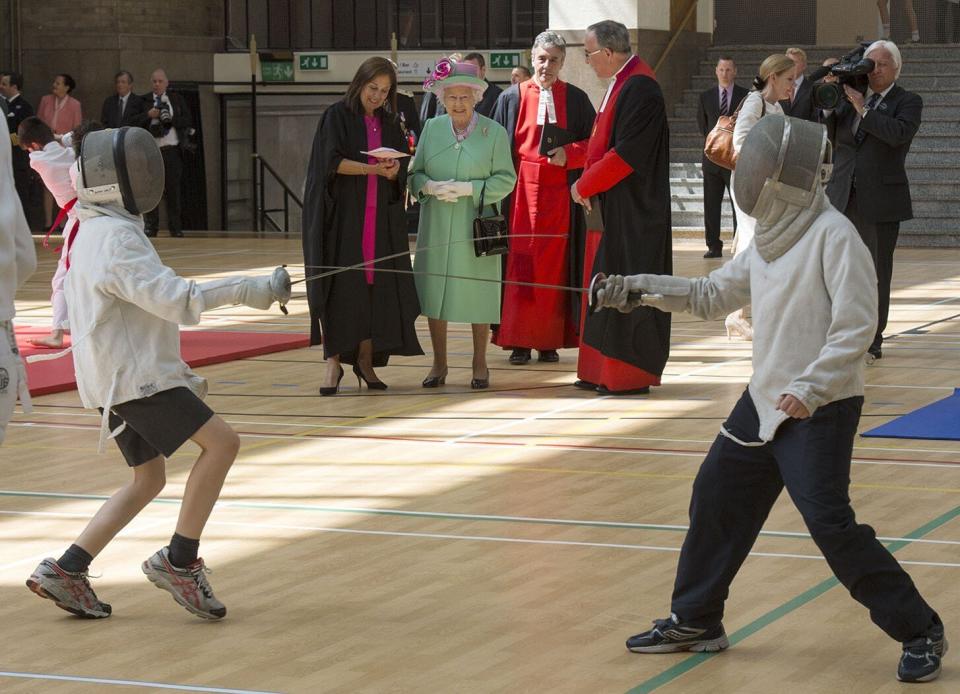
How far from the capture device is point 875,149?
898cm

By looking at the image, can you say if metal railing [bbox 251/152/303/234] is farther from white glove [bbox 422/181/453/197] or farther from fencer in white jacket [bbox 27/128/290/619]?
fencer in white jacket [bbox 27/128/290/619]

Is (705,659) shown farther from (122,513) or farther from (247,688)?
(122,513)

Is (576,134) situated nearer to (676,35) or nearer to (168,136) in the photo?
(676,35)

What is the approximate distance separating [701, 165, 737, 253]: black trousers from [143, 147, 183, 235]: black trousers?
6.43m

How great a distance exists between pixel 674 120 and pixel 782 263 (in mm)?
15888

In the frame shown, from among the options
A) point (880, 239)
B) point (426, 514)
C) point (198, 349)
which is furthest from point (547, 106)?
point (426, 514)

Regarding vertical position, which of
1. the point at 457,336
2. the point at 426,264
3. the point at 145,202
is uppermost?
the point at 145,202

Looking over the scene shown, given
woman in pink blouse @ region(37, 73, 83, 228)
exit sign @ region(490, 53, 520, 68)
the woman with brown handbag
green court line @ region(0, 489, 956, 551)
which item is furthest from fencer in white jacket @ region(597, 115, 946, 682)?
exit sign @ region(490, 53, 520, 68)

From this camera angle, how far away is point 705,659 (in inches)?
164

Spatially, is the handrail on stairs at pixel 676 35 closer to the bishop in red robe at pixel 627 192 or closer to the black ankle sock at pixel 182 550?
the bishop in red robe at pixel 627 192

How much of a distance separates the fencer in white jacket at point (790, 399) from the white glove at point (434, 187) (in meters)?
4.14

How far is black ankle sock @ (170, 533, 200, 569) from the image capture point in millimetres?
4535

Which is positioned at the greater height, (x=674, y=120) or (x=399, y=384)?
(x=674, y=120)

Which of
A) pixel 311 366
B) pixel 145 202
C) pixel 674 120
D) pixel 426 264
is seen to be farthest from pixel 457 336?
pixel 674 120
